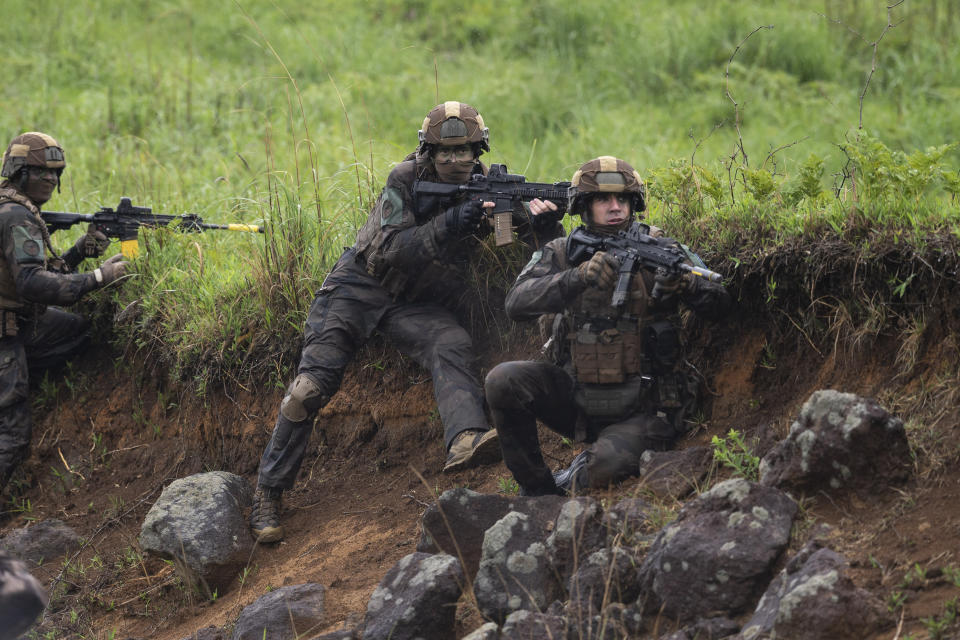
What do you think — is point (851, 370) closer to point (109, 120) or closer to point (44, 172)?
point (44, 172)

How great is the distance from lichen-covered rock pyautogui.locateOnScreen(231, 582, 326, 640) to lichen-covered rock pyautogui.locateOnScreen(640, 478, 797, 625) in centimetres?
158

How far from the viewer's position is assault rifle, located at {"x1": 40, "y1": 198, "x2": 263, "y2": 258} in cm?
750

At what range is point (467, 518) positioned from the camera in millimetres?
4820

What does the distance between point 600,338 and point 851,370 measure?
42.9 inches

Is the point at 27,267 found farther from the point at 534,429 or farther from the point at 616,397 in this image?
the point at 616,397

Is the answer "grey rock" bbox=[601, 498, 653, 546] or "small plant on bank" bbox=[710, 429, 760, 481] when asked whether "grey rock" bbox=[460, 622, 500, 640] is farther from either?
"small plant on bank" bbox=[710, 429, 760, 481]

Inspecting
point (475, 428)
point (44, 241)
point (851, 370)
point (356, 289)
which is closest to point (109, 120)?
point (44, 241)

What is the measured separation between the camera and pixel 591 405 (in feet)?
17.1

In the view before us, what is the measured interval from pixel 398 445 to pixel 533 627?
2.54 meters

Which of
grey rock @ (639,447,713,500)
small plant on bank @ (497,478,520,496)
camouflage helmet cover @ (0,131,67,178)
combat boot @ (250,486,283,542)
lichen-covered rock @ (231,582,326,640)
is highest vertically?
camouflage helmet cover @ (0,131,67,178)

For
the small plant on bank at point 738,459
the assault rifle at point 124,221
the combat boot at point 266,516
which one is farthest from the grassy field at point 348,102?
the small plant on bank at point 738,459

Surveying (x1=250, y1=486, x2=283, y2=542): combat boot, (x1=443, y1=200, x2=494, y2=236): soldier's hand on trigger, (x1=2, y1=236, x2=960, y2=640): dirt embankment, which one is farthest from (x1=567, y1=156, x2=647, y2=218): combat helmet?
(x1=250, y1=486, x2=283, y2=542): combat boot

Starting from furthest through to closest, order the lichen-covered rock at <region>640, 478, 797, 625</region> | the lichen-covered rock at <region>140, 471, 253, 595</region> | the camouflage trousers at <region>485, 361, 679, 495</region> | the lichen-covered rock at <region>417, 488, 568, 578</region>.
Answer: the lichen-covered rock at <region>140, 471, 253, 595</region>, the camouflage trousers at <region>485, 361, 679, 495</region>, the lichen-covered rock at <region>417, 488, 568, 578</region>, the lichen-covered rock at <region>640, 478, 797, 625</region>

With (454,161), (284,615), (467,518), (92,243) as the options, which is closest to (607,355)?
(467,518)
